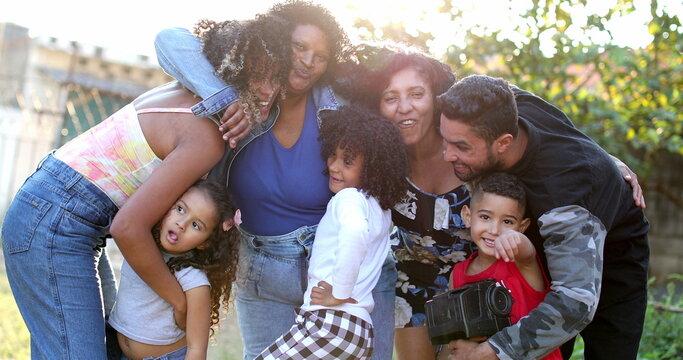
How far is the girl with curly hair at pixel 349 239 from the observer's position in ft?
9.07

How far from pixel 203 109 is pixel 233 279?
0.77 meters

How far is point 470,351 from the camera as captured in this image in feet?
9.58

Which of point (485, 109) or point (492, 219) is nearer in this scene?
point (485, 109)

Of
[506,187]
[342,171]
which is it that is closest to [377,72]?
[342,171]

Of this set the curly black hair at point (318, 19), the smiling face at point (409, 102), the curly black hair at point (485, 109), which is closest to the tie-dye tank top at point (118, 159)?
the curly black hair at point (318, 19)

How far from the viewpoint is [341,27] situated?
3.08 m

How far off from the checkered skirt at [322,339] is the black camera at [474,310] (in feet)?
1.21

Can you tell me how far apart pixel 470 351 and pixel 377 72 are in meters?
1.21

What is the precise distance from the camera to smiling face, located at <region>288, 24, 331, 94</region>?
293cm

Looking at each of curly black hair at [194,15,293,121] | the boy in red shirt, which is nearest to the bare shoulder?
curly black hair at [194,15,293,121]

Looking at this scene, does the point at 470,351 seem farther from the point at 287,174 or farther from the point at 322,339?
the point at 287,174

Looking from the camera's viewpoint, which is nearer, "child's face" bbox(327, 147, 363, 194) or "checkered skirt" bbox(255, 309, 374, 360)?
"checkered skirt" bbox(255, 309, 374, 360)

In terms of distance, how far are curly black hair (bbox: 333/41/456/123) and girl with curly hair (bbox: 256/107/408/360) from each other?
5.2 inches

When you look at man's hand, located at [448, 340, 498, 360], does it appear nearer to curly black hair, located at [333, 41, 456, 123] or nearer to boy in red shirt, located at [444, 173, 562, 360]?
boy in red shirt, located at [444, 173, 562, 360]
